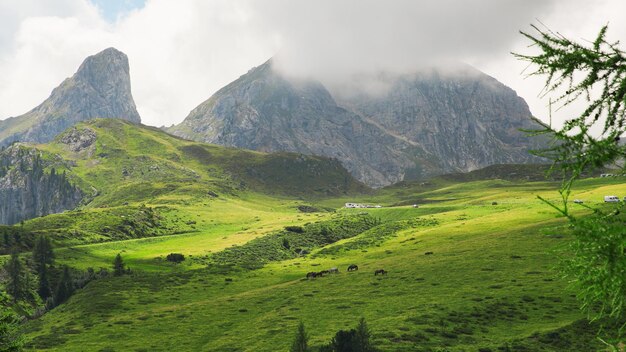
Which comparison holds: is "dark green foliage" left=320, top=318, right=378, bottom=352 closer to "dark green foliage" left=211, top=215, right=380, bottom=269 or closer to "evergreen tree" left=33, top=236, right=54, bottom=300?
"dark green foliage" left=211, top=215, right=380, bottom=269

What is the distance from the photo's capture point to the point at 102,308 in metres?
98.6

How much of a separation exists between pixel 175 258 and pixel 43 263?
129ft

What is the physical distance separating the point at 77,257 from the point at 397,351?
453ft

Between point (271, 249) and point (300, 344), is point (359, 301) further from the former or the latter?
point (271, 249)

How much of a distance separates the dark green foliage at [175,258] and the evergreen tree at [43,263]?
35.8m

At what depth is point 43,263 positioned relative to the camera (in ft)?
449

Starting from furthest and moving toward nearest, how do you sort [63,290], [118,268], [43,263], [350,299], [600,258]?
1. [43,263]
2. [118,268]
3. [63,290]
4. [350,299]
5. [600,258]

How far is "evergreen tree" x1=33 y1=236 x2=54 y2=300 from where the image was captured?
126375 millimetres

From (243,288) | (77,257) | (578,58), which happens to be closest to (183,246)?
(77,257)

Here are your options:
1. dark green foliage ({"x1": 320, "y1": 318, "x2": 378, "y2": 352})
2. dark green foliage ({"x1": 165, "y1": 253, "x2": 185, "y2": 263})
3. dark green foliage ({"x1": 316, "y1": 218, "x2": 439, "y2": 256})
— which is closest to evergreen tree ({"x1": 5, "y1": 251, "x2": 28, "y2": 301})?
dark green foliage ({"x1": 165, "y1": 253, "x2": 185, "y2": 263})

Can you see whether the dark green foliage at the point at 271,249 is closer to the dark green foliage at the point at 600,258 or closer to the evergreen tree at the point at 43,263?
the evergreen tree at the point at 43,263

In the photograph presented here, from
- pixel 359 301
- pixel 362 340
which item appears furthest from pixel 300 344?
pixel 359 301

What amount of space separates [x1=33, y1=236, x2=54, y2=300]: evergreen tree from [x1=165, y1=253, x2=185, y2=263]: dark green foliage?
35848 mm

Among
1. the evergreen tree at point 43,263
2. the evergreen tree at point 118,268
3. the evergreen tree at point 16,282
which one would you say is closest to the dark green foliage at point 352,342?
the evergreen tree at point 118,268
